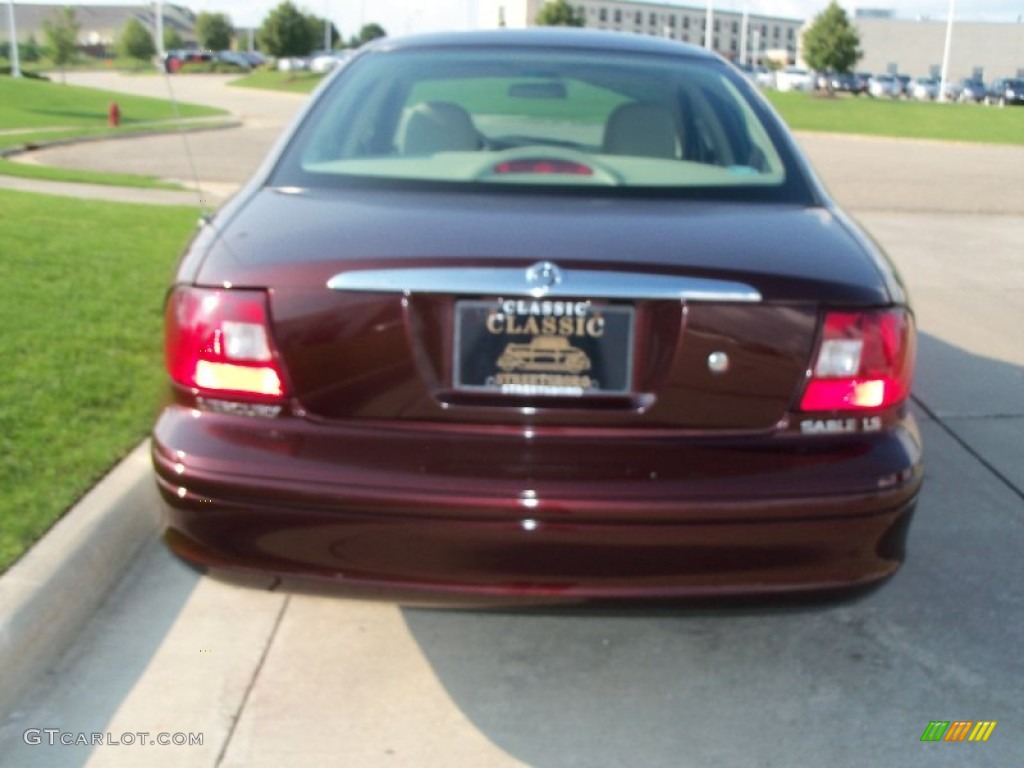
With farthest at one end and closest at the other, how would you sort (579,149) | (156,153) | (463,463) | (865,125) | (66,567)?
(865,125) → (156,153) → (579,149) → (66,567) → (463,463)

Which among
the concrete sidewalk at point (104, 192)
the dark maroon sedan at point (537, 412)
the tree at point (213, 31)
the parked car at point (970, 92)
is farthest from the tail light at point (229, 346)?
the tree at point (213, 31)

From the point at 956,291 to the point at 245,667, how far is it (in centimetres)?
683

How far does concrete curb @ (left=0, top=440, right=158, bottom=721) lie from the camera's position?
10.3 feet

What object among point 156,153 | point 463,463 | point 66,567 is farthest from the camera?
point 156,153

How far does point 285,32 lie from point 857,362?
7025cm

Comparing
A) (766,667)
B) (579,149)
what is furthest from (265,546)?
(579,149)

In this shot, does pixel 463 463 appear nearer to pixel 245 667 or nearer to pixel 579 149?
pixel 245 667

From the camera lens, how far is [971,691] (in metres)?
3.29

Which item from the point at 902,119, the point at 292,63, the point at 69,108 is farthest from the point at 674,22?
the point at 69,108

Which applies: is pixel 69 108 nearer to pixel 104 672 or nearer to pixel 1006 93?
pixel 104 672

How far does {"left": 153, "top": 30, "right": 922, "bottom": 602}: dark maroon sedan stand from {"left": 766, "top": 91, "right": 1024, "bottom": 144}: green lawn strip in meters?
27.7

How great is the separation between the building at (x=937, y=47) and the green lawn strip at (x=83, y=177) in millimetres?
99213

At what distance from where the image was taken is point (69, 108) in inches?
1292

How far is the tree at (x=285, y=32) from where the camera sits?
226 ft
